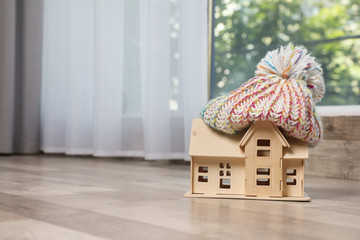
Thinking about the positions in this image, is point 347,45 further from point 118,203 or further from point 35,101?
point 118,203

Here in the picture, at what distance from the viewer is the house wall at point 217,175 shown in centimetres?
122

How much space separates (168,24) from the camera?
2334 millimetres

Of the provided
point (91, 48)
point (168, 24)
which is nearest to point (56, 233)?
point (168, 24)

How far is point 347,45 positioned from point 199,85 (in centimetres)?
497

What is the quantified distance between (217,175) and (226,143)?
80 mm

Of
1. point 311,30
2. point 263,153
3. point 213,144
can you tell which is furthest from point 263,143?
point 311,30

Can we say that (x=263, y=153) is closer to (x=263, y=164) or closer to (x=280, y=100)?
(x=263, y=164)

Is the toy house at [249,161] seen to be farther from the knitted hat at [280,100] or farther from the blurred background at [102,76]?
the blurred background at [102,76]

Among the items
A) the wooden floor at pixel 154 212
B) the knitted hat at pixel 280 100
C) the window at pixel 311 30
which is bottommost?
the wooden floor at pixel 154 212

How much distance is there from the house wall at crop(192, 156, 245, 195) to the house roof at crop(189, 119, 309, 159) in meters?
0.03

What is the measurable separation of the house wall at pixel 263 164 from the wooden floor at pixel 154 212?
0.14 feet

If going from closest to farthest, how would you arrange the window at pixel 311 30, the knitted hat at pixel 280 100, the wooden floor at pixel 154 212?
the wooden floor at pixel 154 212
the knitted hat at pixel 280 100
the window at pixel 311 30

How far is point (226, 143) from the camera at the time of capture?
1.21 m

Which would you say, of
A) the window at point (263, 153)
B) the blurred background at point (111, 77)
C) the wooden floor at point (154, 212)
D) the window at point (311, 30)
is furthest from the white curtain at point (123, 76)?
the window at point (311, 30)
